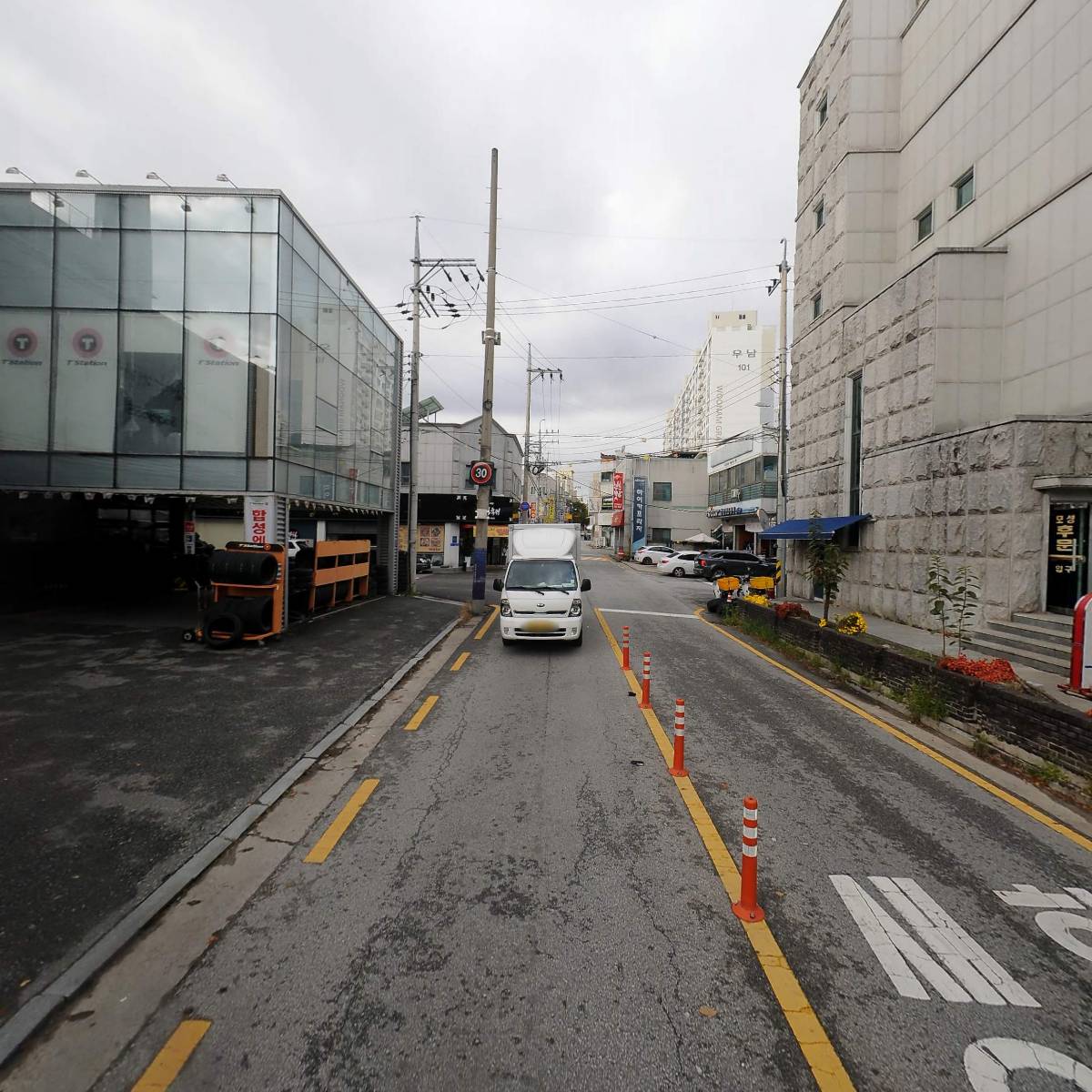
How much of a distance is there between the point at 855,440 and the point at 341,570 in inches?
657

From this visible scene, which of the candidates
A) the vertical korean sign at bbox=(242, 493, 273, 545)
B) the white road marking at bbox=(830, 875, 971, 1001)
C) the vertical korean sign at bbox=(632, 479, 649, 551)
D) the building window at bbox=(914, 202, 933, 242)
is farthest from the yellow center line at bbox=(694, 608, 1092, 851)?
the vertical korean sign at bbox=(632, 479, 649, 551)

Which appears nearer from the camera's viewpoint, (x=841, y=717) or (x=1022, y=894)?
(x=1022, y=894)

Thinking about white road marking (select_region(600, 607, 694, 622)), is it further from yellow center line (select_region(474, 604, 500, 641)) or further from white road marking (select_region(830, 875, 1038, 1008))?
white road marking (select_region(830, 875, 1038, 1008))

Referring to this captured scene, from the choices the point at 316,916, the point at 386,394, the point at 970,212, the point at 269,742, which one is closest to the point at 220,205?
the point at 386,394

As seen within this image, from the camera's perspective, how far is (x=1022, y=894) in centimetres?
416

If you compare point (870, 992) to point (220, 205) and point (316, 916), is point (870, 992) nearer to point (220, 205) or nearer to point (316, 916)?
point (316, 916)

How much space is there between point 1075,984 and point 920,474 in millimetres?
14896

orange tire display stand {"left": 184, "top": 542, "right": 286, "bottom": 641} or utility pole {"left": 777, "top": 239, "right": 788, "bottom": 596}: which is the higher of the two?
utility pole {"left": 777, "top": 239, "right": 788, "bottom": 596}

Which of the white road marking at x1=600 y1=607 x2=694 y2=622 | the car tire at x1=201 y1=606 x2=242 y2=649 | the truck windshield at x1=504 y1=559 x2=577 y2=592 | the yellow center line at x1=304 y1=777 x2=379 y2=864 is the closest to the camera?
the yellow center line at x1=304 y1=777 x2=379 y2=864

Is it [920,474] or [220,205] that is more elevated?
[220,205]

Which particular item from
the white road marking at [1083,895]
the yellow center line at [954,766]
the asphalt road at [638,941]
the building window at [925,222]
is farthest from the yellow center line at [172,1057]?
the building window at [925,222]

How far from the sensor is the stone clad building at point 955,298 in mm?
12664

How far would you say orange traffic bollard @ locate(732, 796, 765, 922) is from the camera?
12.3 ft

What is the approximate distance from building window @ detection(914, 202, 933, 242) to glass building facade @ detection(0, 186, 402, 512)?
58.4 feet
